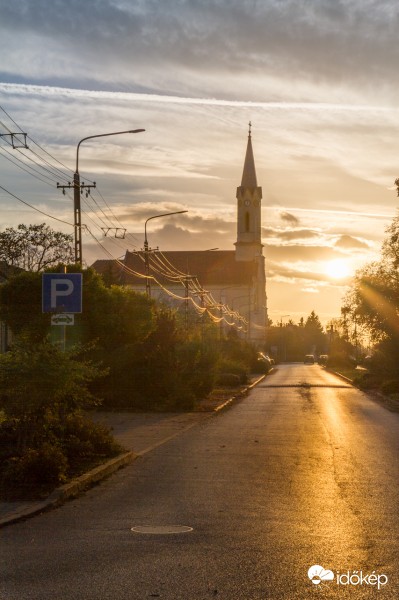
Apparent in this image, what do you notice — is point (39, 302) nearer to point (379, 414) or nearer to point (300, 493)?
point (379, 414)

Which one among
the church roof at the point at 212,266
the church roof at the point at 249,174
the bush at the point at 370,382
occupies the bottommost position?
the bush at the point at 370,382

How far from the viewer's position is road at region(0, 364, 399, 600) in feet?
23.0

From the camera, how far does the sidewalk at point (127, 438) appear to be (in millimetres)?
10711

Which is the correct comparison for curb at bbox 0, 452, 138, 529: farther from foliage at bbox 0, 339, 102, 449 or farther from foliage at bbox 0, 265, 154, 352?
foliage at bbox 0, 265, 154, 352

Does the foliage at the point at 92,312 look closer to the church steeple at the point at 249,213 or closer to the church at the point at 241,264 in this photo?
the church at the point at 241,264

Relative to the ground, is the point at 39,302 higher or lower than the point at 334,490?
higher

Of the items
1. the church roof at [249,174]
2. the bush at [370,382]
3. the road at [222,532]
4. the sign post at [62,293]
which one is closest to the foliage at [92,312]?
the sign post at [62,293]

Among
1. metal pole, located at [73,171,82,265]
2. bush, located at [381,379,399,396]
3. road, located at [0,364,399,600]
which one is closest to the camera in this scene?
road, located at [0,364,399,600]

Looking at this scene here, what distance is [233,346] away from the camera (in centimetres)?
7369

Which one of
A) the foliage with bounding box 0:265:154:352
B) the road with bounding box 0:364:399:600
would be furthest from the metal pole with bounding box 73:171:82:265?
the road with bounding box 0:364:399:600

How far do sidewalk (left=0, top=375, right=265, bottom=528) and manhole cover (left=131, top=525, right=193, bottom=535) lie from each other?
158 centimetres

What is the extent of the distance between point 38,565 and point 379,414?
23.5 m

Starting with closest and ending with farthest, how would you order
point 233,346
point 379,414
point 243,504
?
point 243,504 < point 379,414 < point 233,346

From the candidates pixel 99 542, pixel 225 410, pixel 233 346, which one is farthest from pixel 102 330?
pixel 233 346
